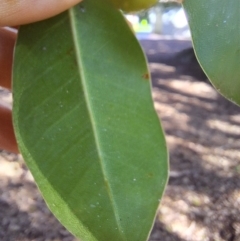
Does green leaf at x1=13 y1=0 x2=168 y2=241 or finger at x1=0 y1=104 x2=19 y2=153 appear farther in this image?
finger at x1=0 y1=104 x2=19 y2=153

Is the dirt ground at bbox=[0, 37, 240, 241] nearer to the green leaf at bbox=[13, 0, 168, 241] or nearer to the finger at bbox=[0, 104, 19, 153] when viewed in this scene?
the finger at bbox=[0, 104, 19, 153]

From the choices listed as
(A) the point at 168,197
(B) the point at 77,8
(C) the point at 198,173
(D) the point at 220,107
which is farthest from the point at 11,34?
(D) the point at 220,107

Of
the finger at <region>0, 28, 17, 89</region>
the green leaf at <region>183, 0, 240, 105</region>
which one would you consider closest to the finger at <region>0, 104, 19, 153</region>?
the finger at <region>0, 28, 17, 89</region>

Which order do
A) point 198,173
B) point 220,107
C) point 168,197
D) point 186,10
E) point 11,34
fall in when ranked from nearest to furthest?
point 186,10, point 11,34, point 168,197, point 198,173, point 220,107

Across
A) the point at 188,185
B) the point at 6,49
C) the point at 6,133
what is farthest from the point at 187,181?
the point at 6,49

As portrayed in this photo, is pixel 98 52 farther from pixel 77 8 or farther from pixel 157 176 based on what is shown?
pixel 157 176
